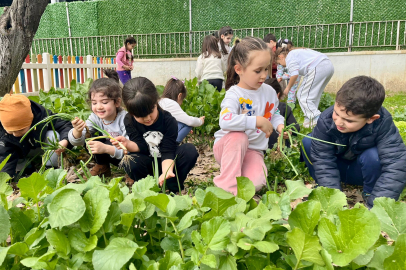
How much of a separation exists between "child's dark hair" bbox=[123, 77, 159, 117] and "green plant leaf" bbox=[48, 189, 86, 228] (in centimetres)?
141

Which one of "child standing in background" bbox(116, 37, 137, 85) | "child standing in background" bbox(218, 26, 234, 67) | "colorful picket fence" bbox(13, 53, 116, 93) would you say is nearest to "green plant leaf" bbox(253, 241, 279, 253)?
"child standing in background" bbox(218, 26, 234, 67)

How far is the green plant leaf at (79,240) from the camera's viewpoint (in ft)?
2.71

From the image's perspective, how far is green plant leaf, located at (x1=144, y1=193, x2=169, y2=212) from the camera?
83cm

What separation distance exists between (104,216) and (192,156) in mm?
1696

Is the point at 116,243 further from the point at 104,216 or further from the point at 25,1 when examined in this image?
the point at 25,1

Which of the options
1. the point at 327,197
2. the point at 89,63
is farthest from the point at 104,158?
the point at 89,63

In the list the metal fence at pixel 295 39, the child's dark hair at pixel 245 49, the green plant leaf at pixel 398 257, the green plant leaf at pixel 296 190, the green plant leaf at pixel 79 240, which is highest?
the metal fence at pixel 295 39

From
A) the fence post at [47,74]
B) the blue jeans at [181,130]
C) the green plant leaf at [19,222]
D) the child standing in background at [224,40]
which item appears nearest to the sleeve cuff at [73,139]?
the blue jeans at [181,130]

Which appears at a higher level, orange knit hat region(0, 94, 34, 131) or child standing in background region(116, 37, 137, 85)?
child standing in background region(116, 37, 137, 85)

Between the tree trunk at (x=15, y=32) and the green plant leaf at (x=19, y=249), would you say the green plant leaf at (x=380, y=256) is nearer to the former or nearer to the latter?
the green plant leaf at (x=19, y=249)

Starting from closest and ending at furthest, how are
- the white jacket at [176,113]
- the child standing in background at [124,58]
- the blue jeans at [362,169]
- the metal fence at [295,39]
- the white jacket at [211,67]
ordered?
the blue jeans at [362,169]
the white jacket at [176,113]
the white jacket at [211,67]
the child standing in background at [124,58]
the metal fence at [295,39]

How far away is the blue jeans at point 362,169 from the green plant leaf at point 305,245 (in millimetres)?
1663

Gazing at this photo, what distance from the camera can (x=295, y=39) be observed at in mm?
11922

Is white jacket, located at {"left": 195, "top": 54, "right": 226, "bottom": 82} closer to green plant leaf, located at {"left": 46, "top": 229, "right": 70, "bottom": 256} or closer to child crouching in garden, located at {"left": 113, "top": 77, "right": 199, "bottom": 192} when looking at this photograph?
child crouching in garden, located at {"left": 113, "top": 77, "right": 199, "bottom": 192}
